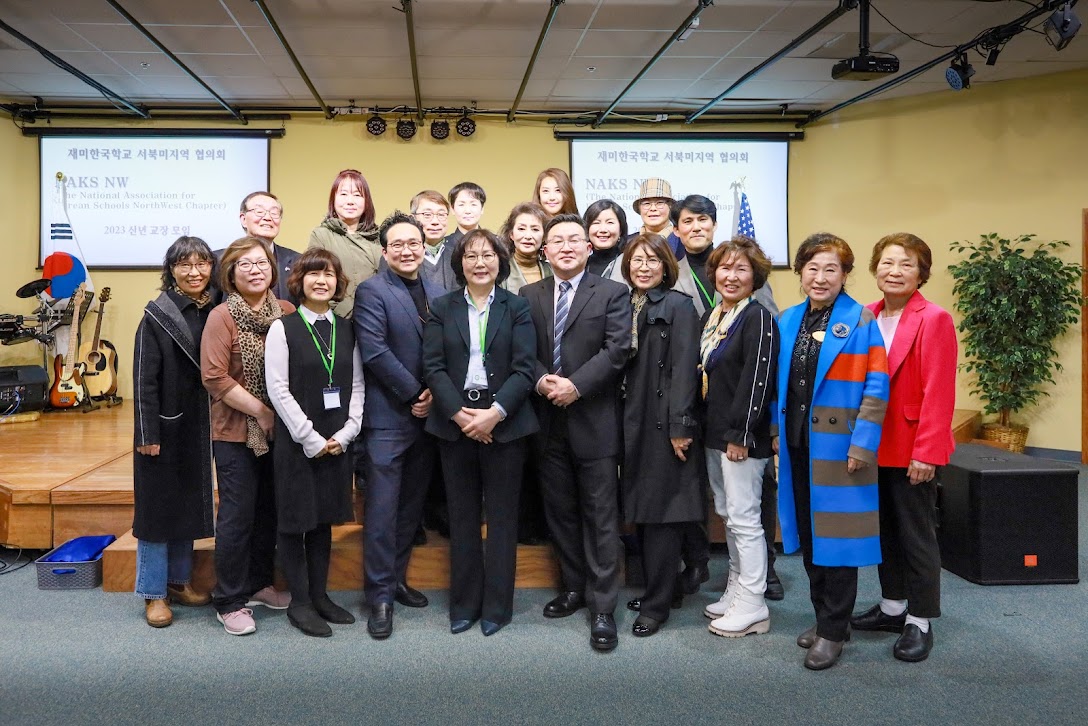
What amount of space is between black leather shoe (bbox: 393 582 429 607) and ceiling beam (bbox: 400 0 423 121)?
3.87m

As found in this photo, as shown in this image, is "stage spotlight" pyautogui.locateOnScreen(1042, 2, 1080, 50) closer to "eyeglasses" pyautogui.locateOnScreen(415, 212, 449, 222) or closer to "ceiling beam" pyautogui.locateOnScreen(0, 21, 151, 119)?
"eyeglasses" pyautogui.locateOnScreen(415, 212, 449, 222)

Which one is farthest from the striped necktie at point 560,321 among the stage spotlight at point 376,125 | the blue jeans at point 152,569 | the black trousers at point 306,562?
the stage spotlight at point 376,125

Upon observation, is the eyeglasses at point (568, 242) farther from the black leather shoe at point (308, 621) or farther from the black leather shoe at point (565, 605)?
the black leather shoe at point (308, 621)

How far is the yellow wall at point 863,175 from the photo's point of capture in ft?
22.5

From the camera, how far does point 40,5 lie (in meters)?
5.32

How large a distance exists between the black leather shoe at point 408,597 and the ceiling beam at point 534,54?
391cm

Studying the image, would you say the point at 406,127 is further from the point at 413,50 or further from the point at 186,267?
the point at 186,267

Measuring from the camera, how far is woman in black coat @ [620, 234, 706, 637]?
2.98 m

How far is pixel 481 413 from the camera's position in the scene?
2887 mm

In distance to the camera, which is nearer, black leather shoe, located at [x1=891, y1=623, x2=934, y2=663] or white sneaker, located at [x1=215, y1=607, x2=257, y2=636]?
→ black leather shoe, located at [x1=891, y1=623, x2=934, y2=663]

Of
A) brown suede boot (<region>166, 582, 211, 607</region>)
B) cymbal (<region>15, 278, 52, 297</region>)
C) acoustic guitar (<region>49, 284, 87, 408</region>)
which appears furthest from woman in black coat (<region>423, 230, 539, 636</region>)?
A: cymbal (<region>15, 278, 52, 297</region>)

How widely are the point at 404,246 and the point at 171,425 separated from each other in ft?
3.80

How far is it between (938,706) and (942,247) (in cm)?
606

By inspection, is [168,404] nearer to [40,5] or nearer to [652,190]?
[652,190]
